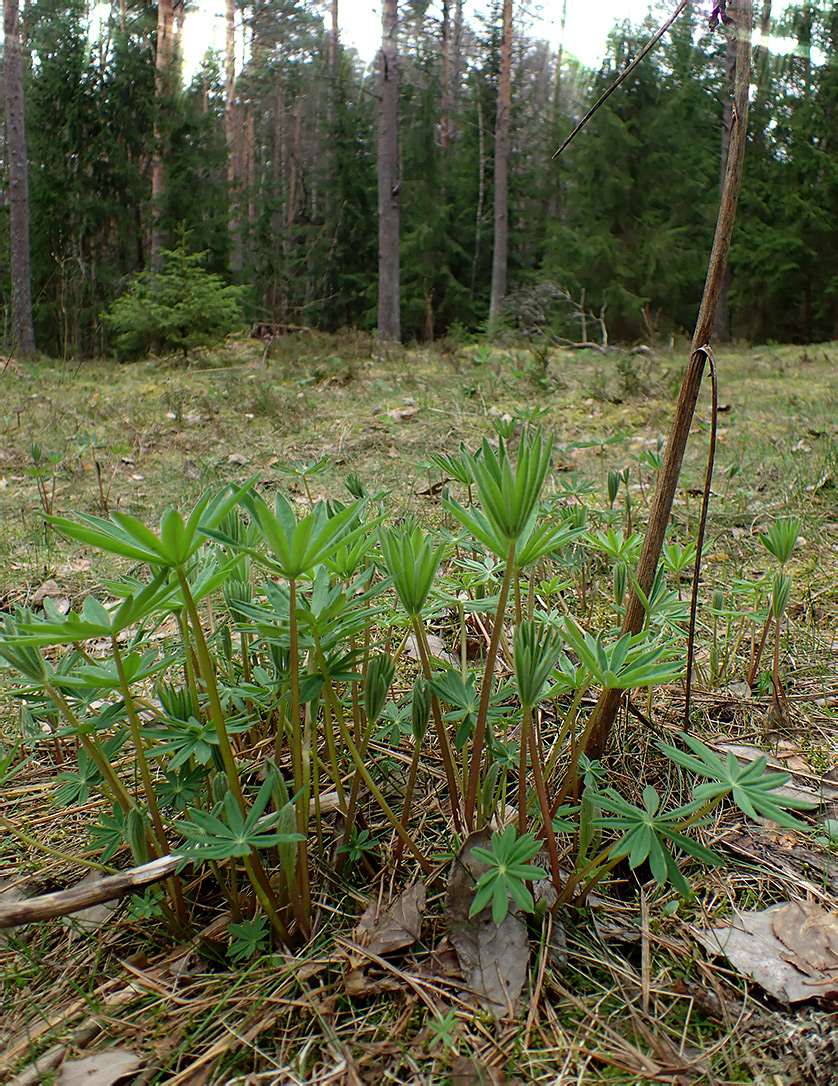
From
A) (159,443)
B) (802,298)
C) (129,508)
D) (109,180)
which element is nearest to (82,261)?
(109,180)

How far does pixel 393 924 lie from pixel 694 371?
96 cm

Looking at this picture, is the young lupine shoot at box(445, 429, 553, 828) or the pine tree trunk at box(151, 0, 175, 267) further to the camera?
the pine tree trunk at box(151, 0, 175, 267)

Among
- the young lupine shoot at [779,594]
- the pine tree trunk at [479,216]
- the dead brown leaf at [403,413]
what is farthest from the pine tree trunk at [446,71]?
the young lupine shoot at [779,594]

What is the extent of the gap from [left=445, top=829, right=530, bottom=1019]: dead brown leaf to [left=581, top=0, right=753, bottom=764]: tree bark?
0.89 feet

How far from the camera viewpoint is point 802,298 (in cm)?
1881

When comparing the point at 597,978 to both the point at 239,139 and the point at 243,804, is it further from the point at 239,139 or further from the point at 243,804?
the point at 239,139

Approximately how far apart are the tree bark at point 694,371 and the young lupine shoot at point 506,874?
0.66 feet

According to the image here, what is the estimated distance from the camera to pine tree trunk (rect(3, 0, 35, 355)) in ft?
34.4

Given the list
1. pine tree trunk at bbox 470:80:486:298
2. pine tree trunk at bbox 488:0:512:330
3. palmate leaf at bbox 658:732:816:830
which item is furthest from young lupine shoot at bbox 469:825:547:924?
pine tree trunk at bbox 470:80:486:298

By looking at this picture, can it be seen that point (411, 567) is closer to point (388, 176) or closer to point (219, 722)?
point (219, 722)

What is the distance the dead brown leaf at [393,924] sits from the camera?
0.92 metres

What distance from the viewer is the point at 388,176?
13391 mm

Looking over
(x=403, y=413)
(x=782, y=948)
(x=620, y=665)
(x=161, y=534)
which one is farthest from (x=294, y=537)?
(x=403, y=413)

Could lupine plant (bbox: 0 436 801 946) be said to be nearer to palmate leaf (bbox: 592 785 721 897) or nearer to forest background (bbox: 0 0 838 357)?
palmate leaf (bbox: 592 785 721 897)
